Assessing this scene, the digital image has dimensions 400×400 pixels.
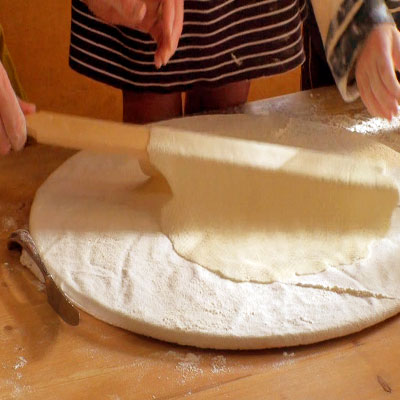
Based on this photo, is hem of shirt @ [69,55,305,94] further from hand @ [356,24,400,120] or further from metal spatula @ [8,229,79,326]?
metal spatula @ [8,229,79,326]

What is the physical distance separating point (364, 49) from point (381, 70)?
48 millimetres

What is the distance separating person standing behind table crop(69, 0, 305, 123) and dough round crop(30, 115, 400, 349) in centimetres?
31

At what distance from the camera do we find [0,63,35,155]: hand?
2.60 ft

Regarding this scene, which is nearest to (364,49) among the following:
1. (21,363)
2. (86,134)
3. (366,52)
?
(366,52)

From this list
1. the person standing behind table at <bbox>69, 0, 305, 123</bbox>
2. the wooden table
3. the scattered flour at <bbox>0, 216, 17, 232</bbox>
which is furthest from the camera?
the person standing behind table at <bbox>69, 0, 305, 123</bbox>

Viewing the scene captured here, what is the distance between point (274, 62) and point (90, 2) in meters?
0.37

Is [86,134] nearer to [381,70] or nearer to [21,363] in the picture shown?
[21,363]

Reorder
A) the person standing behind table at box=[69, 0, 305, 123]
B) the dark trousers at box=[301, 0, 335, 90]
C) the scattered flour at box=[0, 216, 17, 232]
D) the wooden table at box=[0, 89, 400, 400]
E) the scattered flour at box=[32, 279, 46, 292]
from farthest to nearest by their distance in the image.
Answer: the dark trousers at box=[301, 0, 335, 90] < the person standing behind table at box=[69, 0, 305, 123] < the scattered flour at box=[0, 216, 17, 232] < the scattered flour at box=[32, 279, 46, 292] < the wooden table at box=[0, 89, 400, 400]

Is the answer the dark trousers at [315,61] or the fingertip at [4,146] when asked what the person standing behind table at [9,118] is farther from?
the dark trousers at [315,61]

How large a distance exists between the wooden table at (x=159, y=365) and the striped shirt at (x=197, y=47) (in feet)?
1.69

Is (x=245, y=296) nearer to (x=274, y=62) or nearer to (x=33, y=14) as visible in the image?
(x=274, y=62)

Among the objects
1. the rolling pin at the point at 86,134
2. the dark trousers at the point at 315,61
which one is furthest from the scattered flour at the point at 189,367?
the dark trousers at the point at 315,61

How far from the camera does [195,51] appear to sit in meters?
1.15

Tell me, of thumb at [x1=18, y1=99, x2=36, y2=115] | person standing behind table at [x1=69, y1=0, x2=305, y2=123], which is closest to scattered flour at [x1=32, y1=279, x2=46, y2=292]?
thumb at [x1=18, y1=99, x2=36, y2=115]
